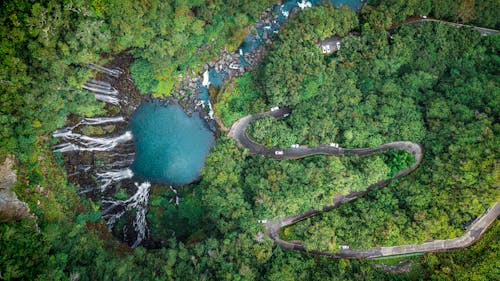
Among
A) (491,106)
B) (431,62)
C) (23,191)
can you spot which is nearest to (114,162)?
(23,191)

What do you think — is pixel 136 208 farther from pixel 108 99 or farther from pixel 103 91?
pixel 103 91

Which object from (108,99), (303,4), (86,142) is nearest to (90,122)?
(86,142)

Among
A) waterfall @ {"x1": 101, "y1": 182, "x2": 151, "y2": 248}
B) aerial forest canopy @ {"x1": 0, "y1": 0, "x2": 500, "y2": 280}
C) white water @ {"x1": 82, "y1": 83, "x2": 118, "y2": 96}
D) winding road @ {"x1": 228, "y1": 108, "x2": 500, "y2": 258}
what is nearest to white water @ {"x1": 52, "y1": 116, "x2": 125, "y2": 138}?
aerial forest canopy @ {"x1": 0, "y1": 0, "x2": 500, "y2": 280}

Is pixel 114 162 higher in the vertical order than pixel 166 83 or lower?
lower

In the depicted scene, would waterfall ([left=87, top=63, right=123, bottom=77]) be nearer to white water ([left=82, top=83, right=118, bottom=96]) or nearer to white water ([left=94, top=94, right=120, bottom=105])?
white water ([left=82, top=83, right=118, bottom=96])

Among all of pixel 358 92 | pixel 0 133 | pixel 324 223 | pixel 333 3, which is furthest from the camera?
pixel 333 3

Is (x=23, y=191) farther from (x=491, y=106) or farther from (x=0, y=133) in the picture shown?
(x=491, y=106)
